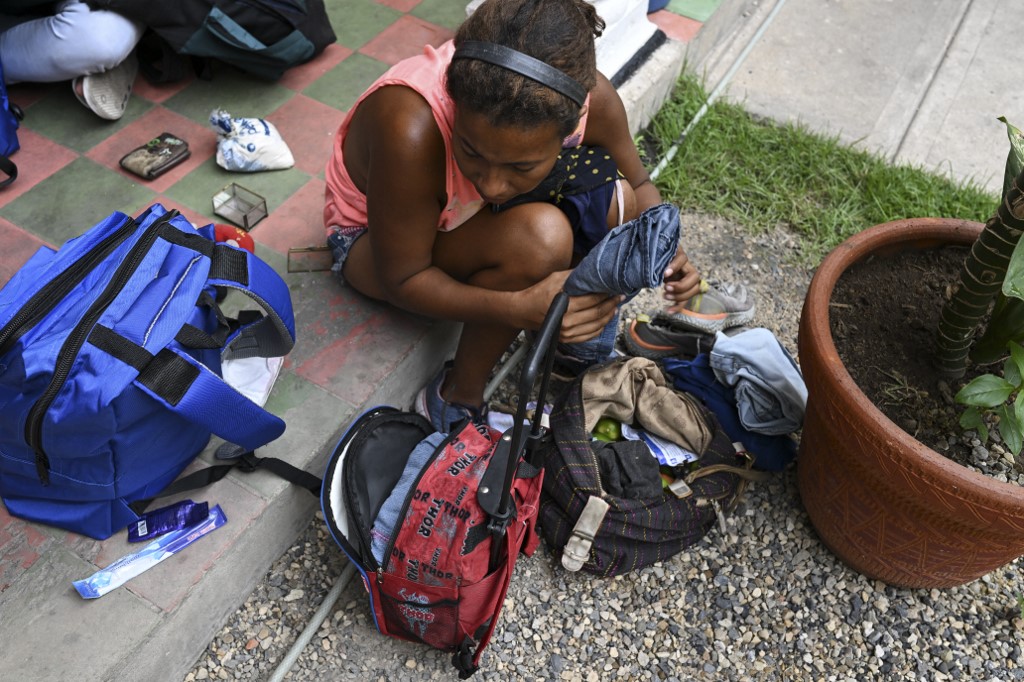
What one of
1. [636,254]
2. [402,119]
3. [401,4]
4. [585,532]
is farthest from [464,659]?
[401,4]

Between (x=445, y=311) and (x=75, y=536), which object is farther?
(x=445, y=311)

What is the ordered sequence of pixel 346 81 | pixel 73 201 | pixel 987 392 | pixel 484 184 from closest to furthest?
pixel 484 184 → pixel 987 392 → pixel 73 201 → pixel 346 81

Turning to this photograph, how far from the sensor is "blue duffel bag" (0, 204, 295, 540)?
162 cm

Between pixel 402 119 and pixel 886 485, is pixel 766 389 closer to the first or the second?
pixel 886 485

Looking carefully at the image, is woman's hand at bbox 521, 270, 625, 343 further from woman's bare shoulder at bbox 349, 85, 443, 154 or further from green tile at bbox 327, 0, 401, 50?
green tile at bbox 327, 0, 401, 50

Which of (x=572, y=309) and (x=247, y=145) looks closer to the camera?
(x=572, y=309)

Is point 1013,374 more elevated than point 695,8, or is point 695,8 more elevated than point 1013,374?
point 1013,374

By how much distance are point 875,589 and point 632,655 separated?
71 cm

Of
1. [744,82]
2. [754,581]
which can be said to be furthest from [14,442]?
[744,82]

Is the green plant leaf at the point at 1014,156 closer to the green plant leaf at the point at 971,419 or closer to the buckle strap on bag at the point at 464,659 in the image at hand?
the green plant leaf at the point at 971,419

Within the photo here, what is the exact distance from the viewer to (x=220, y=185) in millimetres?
2695

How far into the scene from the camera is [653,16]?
141 inches

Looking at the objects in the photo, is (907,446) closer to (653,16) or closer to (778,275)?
(778,275)

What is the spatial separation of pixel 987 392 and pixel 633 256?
894 mm
